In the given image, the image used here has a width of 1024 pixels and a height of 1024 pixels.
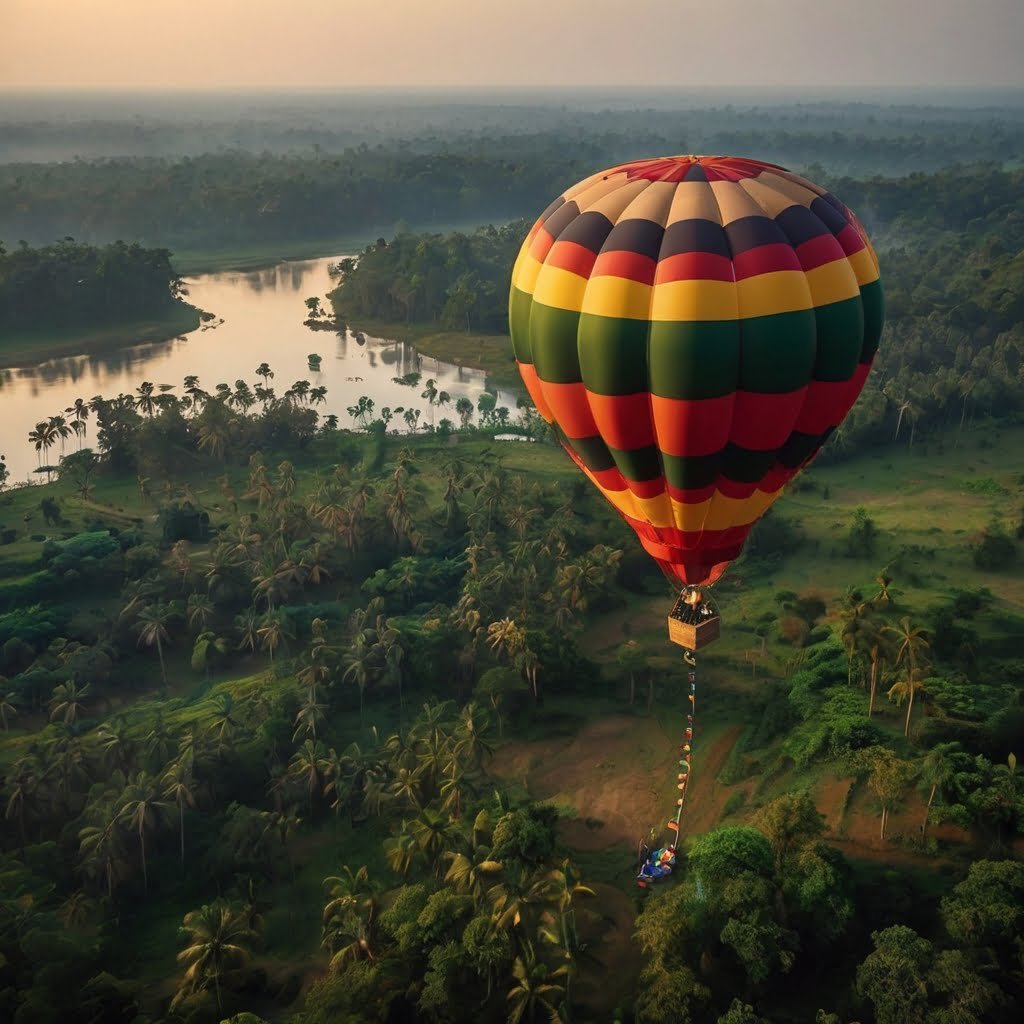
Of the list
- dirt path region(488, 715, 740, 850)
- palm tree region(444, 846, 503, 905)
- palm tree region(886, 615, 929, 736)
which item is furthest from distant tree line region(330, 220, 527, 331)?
palm tree region(444, 846, 503, 905)

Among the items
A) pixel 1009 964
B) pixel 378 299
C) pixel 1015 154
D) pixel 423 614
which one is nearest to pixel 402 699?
pixel 423 614

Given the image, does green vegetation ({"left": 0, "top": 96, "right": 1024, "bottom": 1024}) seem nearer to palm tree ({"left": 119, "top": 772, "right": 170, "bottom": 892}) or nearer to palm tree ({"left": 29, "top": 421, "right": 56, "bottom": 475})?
palm tree ({"left": 119, "top": 772, "right": 170, "bottom": 892})

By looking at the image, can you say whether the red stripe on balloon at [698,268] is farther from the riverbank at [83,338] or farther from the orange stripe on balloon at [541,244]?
the riverbank at [83,338]

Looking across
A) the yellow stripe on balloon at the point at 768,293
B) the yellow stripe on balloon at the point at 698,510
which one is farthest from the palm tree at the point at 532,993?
the yellow stripe on balloon at the point at 768,293

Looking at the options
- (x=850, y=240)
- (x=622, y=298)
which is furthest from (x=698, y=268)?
(x=850, y=240)

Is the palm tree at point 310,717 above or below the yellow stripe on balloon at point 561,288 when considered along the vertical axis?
below

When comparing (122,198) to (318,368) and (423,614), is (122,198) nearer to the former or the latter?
(318,368)
